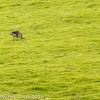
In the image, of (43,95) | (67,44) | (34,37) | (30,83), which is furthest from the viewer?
(34,37)

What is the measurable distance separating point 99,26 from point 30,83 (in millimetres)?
16005

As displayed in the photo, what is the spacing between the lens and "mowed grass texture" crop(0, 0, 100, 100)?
20578 millimetres

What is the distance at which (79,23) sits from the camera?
36500mm

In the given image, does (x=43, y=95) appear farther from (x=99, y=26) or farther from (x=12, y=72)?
(x=99, y=26)

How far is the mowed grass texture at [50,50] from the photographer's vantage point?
20578 mm

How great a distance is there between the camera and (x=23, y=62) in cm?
2527

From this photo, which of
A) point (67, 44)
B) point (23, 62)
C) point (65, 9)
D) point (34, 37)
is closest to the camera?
point (23, 62)

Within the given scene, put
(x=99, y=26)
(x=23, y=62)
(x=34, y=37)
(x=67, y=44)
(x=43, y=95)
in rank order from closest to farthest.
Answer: (x=43, y=95) → (x=23, y=62) → (x=67, y=44) → (x=34, y=37) → (x=99, y=26)

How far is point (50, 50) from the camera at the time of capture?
92.9 feet

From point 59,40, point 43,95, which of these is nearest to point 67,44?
point 59,40

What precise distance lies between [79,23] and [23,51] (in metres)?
10.6

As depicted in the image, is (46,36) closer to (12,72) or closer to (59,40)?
(59,40)

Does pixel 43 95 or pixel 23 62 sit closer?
pixel 43 95

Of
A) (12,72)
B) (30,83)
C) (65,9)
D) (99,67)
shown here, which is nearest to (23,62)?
(12,72)
